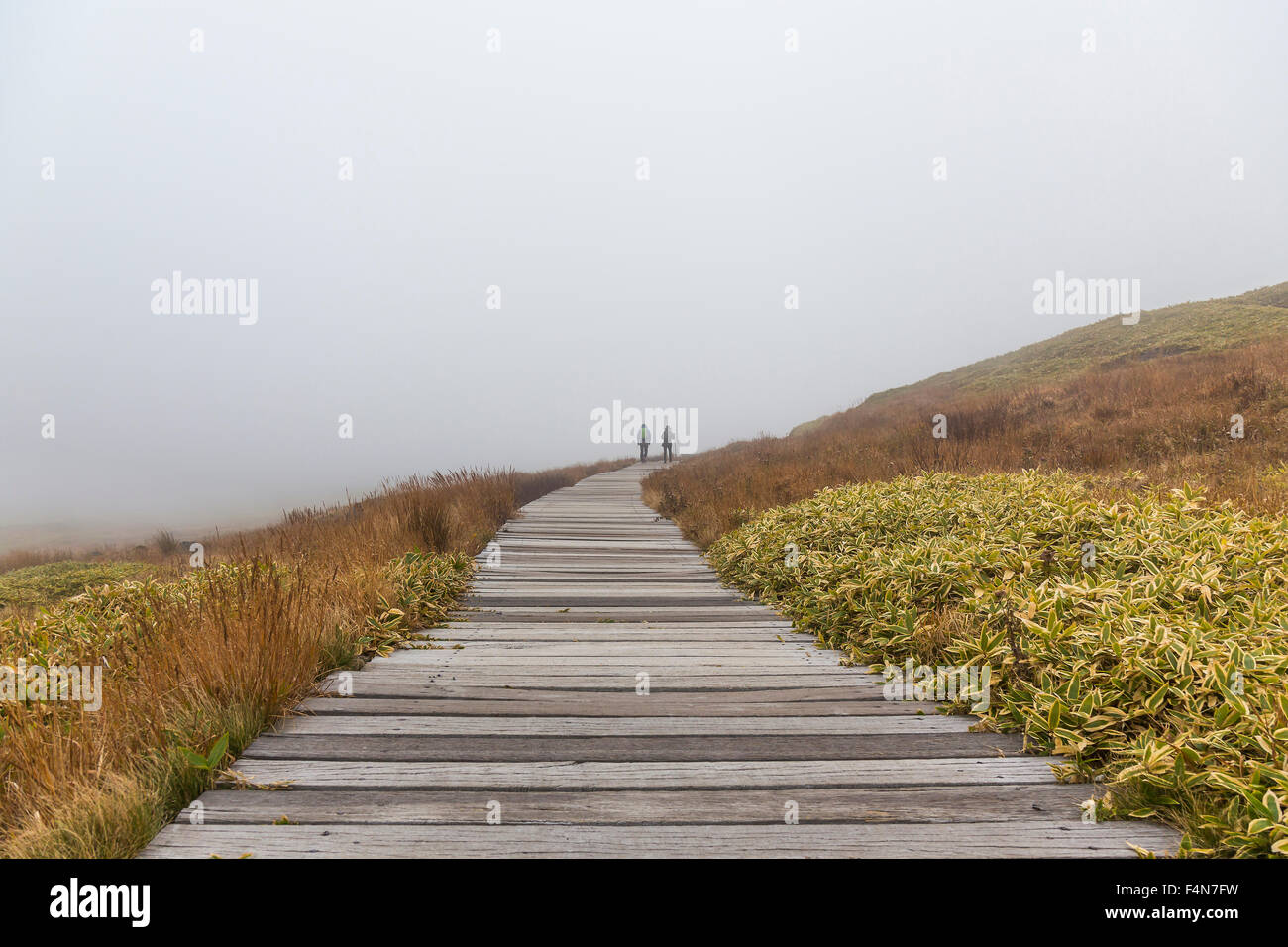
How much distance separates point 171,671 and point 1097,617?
13.8ft

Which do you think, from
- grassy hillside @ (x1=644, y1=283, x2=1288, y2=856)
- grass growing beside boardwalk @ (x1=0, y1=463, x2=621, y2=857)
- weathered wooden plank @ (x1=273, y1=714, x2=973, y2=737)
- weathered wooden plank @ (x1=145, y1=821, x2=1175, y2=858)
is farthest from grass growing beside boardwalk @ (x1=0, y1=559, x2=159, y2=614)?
grassy hillside @ (x1=644, y1=283, x2=1288, y2=856)

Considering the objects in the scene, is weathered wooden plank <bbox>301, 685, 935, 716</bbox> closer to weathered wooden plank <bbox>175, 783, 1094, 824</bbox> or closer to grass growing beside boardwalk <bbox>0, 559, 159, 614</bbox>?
weathered wooden plank <bbox>175, 783, 1094, 824</bbox>

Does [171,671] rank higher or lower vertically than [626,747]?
higher

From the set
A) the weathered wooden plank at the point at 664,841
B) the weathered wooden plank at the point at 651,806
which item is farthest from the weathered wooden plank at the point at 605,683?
the weathered wooden plank at the point at 664,841

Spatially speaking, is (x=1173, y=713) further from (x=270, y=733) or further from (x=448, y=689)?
(x=270, y=733)

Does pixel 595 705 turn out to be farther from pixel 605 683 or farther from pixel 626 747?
pixel 626 747

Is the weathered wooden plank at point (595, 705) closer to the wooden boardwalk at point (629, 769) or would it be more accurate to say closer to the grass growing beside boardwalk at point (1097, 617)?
the wooden boardwalk at point (629, 769)

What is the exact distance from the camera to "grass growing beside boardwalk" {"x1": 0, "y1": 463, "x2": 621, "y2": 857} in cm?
177

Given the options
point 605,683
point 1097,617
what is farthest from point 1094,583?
point 605,683

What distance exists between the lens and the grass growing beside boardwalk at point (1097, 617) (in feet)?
6.34

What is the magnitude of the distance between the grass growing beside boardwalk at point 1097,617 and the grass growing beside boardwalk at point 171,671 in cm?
294

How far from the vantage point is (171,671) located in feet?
8.04
